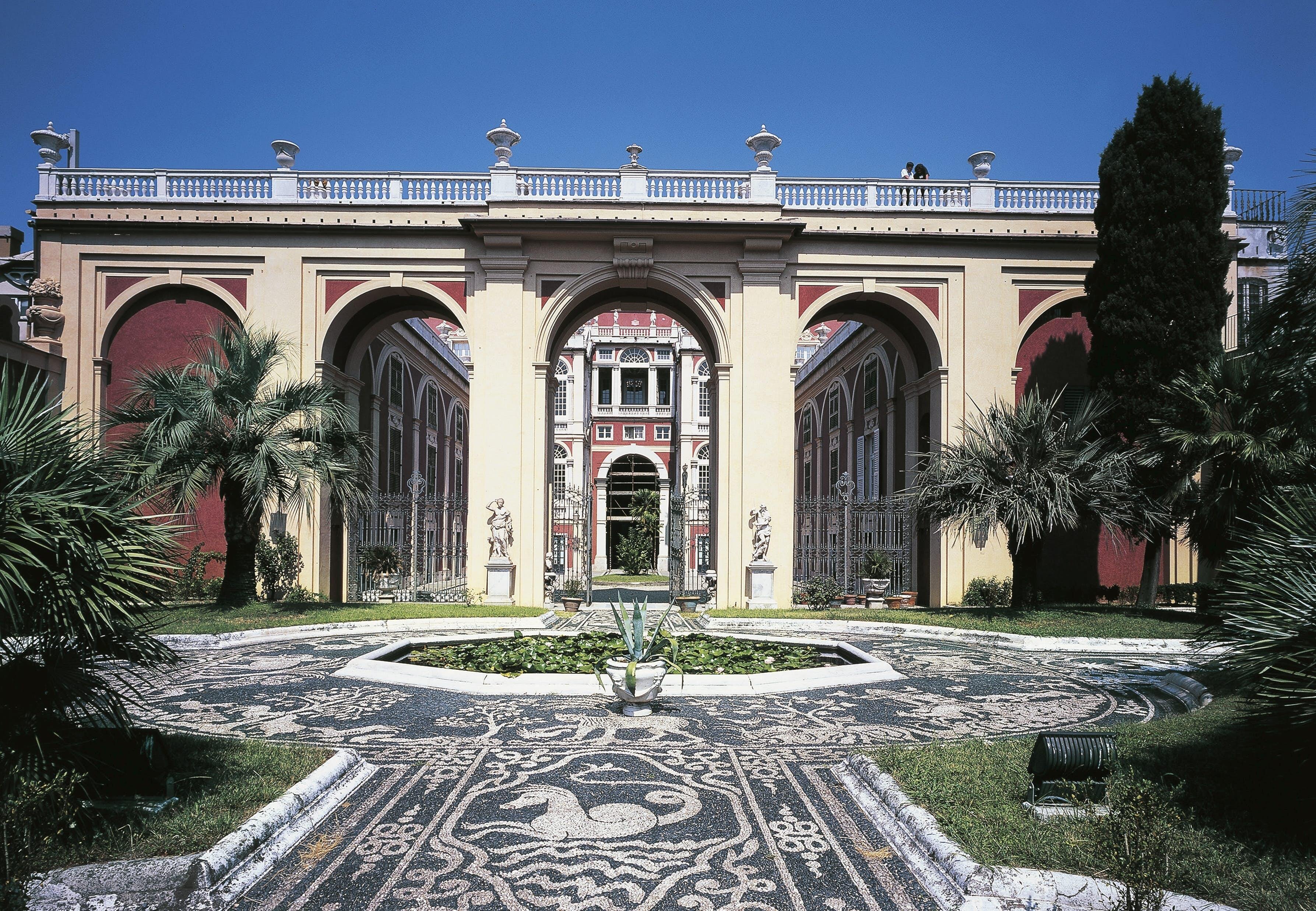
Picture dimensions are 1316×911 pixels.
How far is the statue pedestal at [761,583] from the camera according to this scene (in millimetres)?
18109

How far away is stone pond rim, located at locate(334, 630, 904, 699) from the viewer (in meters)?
8.61

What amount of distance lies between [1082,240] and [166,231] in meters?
21.0

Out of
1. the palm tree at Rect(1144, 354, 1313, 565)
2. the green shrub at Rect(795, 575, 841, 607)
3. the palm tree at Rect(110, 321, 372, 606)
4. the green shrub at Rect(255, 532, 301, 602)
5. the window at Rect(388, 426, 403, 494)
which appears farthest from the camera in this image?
the window at Rect(388, 426, 403, 494)

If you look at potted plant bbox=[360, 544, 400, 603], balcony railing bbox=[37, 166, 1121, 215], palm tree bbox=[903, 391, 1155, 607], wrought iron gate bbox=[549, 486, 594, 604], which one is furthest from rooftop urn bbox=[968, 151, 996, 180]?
potted plant bbox=[360, 544, 400, 603]

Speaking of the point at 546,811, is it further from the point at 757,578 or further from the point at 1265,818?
the point at 757,578

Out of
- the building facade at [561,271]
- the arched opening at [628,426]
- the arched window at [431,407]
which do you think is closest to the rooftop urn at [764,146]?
the building facade at [561,271]

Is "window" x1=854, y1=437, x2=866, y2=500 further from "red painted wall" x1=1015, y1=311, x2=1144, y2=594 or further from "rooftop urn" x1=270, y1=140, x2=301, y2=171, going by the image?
"rooftop urn" x1=270, y1=140, x2=301, y2=171

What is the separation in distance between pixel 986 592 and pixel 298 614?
14.1 metres

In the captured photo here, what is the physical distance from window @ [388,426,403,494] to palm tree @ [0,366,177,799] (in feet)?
80.0

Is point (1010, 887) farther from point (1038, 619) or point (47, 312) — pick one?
point (47, 312)

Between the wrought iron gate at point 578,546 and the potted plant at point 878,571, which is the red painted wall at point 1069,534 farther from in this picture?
the wrought iron gate at point 578,546

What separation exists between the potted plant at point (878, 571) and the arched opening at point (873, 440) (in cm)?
5

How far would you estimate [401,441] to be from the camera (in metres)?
30.4

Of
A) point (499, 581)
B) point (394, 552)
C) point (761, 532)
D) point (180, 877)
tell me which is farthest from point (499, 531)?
point (180, 877)
